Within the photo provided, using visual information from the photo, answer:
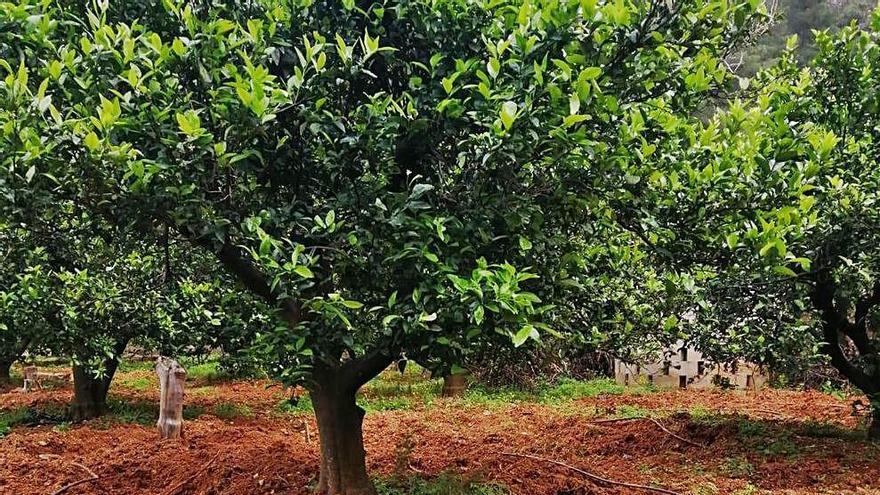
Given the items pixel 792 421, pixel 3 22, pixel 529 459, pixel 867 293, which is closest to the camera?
pixel 3 22

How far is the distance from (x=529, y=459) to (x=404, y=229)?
397 cm

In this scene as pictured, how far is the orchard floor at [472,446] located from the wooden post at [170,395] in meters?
0.18

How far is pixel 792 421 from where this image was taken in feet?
28.1

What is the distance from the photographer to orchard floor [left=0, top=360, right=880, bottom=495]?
17.9ft

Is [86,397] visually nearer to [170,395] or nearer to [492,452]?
[170,395]

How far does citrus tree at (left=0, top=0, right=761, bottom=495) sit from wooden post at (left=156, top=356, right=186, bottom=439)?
321cm

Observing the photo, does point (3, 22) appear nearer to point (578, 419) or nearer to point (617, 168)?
point (617, 168)

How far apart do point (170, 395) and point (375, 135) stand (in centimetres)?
473

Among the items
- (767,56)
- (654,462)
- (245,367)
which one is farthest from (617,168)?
(767,56)

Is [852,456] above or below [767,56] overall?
below

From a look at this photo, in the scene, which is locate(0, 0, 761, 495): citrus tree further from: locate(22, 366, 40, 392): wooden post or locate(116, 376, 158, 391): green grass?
locate(22, 366, 40, 392): wooden post

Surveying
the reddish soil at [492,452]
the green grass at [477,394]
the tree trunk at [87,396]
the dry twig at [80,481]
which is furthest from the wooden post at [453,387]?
the dry twig at [80,481]

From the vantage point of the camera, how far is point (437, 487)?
518 cm

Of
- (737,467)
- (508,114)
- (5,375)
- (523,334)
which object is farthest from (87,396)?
(508,114)
